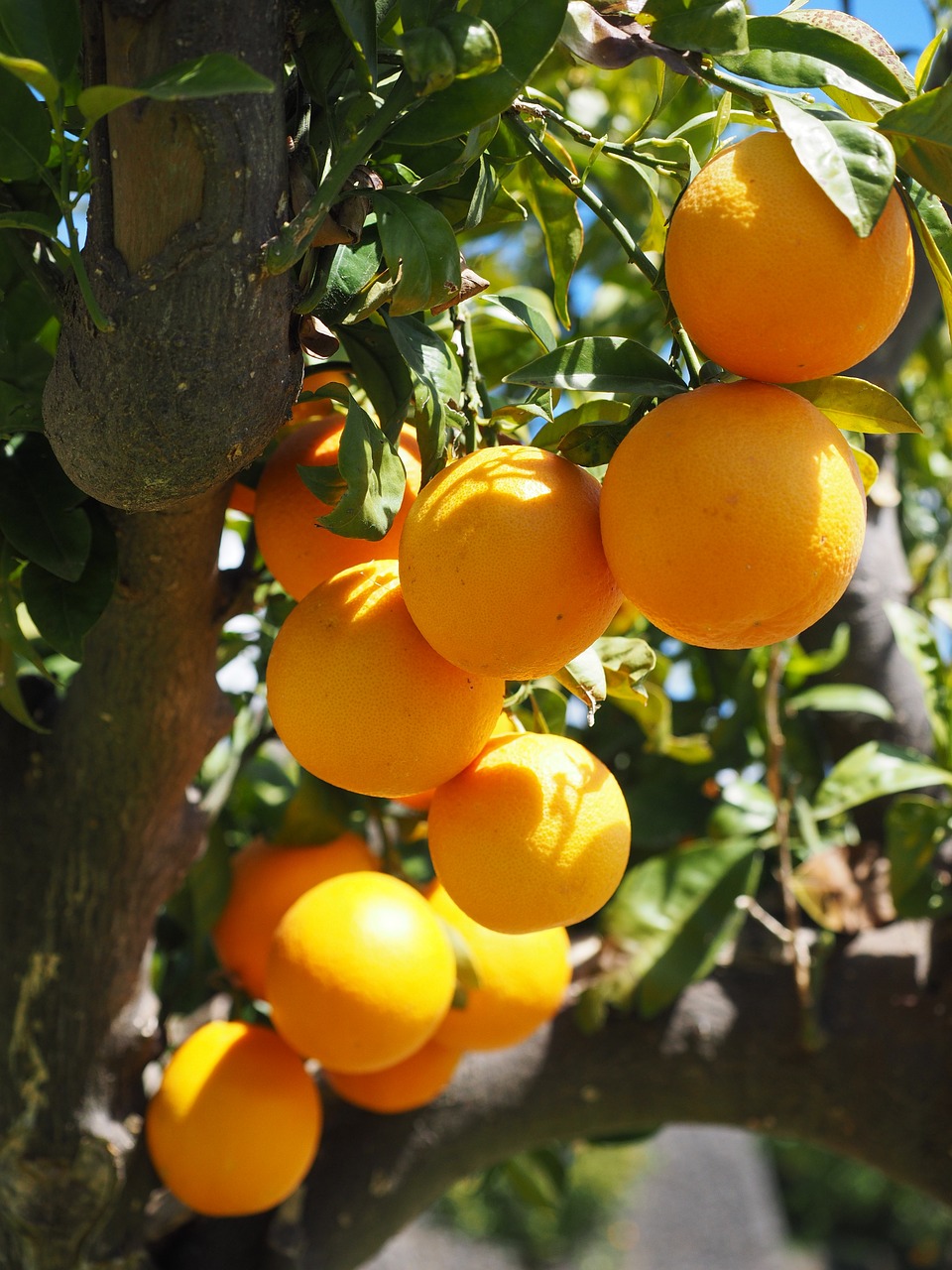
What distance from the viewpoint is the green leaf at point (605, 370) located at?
17.1 inches

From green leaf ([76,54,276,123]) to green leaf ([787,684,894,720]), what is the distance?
0.92 metres

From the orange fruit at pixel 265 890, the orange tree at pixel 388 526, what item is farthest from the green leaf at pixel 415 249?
the orange fruit at pixel 265 890

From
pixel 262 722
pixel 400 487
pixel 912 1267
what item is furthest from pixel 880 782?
pixel 912 1267

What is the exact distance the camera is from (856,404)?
1.51 ft

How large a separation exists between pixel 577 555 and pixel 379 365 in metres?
0.17

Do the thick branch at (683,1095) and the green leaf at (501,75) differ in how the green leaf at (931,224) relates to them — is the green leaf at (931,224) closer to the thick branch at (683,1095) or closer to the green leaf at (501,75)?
the green leaf at (501,75)

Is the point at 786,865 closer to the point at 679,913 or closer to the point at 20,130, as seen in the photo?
the point at 679,913

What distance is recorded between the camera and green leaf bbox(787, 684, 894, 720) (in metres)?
1.12

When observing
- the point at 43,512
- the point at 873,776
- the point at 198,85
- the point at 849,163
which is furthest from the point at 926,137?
the point at 873,776

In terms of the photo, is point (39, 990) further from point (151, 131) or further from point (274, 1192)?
point (151, 131)

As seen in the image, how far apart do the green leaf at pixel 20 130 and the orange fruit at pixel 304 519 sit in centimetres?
18

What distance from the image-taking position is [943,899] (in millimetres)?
1024

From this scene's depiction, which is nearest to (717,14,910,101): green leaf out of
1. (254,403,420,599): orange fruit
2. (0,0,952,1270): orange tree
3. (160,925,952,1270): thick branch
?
(0,0,952,1270): orange tree

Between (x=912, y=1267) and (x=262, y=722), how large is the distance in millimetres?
6725
